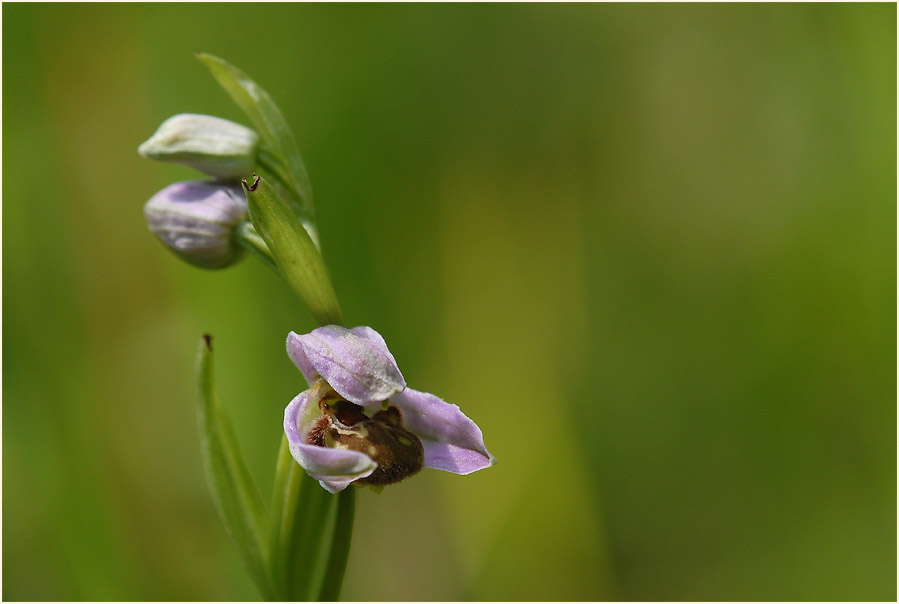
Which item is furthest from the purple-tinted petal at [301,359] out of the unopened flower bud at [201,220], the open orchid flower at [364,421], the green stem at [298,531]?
the unopened flower bud at [201,220]

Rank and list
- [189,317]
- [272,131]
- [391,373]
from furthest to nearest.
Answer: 1. [189,317]
2. [272,131]
3. [391,373]

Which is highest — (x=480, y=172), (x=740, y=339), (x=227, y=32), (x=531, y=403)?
(x=227, y=32)

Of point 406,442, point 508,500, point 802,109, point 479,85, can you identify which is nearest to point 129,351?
point 508,500

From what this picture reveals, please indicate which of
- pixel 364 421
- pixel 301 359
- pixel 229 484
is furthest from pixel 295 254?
pixel 229 484

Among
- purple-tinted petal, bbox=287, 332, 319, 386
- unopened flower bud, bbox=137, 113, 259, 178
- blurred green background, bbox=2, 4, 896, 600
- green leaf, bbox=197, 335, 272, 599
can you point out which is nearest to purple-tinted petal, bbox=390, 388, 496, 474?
purple-tinted petal, bbox=287, 332, 319, 386

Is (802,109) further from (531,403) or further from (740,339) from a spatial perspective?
(531,403)

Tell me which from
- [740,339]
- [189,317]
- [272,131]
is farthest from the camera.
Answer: [740,339]
